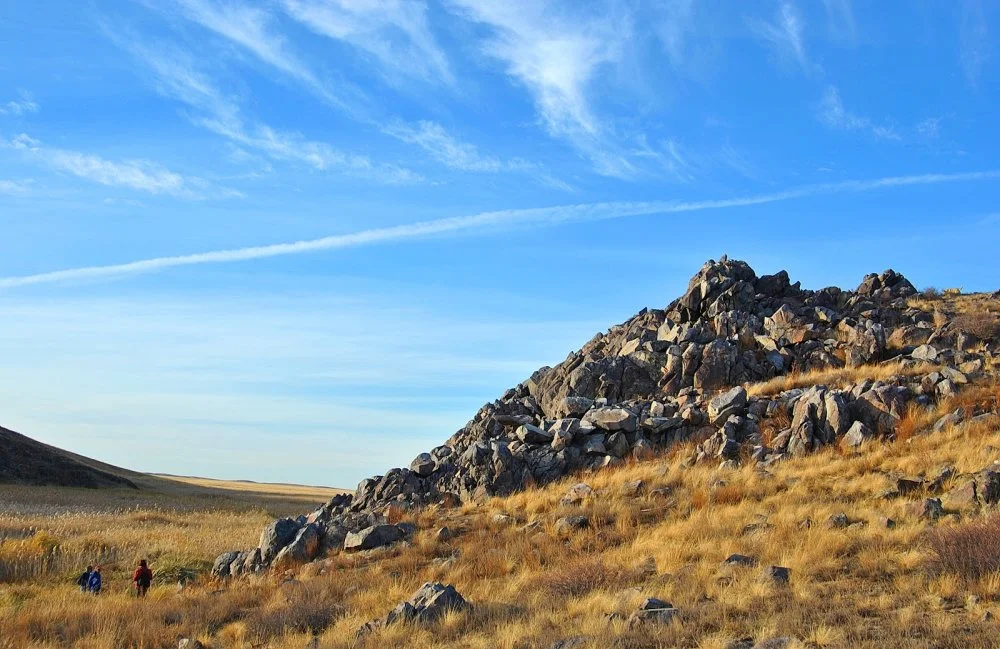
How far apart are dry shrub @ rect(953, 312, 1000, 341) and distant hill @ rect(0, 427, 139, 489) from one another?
68.1 m

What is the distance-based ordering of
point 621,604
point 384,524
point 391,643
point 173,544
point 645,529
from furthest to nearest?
1. point 173,544
2. point 384,524
3. point 645,529
4. point 621,604
5. point 391,643

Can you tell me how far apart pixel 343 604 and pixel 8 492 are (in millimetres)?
52072

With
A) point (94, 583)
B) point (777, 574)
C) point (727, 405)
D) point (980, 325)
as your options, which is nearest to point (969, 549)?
point (777, 574)

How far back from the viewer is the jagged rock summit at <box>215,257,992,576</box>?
778 inches

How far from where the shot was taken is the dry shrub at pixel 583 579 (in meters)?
12.2

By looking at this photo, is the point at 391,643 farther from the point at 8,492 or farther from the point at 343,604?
the point at 8,492

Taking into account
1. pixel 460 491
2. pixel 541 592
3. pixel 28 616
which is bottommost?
pixel 28 616

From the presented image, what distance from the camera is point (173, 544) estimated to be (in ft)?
79.3

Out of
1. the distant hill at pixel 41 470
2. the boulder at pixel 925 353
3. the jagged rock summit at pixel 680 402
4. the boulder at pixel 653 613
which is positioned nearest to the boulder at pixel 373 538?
the jagged rock summit at pixel 680 402

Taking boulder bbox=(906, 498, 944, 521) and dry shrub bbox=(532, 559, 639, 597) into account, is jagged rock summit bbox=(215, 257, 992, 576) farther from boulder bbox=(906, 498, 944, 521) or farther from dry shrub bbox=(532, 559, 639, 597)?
dry shrub bbox=(532, 559, 639, 597)

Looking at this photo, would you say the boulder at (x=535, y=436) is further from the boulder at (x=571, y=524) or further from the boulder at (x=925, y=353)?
the boulder at (x=925, y=353)

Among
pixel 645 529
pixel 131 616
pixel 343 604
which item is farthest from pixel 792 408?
pixel 131 616

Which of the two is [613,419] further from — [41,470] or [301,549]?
[41,470]

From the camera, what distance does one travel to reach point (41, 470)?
69.2 m
